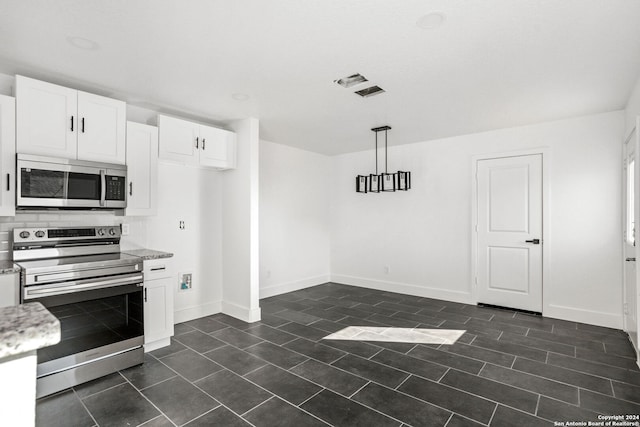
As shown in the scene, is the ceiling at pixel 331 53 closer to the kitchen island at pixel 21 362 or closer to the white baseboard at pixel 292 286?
the kitchen island at pixel 21 362

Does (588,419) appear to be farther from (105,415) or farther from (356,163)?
(356,163)

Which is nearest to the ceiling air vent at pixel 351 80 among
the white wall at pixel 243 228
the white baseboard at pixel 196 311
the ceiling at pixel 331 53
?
the ceiling at pixel 331 53

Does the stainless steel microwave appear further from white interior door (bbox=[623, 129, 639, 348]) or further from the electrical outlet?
white interior door (bbox=[623, 129, 639, 348])

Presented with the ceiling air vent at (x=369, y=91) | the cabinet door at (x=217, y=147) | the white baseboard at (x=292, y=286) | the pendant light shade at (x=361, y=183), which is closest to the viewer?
the ceiling air vent at (x=369, y=91)

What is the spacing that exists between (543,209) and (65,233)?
208 inches

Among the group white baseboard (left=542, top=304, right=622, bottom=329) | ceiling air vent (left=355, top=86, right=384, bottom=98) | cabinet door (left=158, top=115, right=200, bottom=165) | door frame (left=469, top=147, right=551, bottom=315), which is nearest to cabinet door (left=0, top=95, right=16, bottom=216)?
cabinet door (left=158, top=115, right=200, bottom=165)

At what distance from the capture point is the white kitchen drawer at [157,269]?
312 centimetres

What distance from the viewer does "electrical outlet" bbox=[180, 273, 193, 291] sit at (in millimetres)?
4084

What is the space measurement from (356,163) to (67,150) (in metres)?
4.34

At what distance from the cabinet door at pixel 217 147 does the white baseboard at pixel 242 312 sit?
1.75m

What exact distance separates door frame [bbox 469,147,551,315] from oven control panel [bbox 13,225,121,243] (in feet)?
14.7

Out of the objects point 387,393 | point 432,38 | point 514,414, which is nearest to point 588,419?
point 514,414

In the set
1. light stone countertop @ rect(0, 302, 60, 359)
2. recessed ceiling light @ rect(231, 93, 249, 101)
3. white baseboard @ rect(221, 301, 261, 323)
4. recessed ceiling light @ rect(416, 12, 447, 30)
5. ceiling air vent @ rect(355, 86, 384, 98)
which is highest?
recessed ceiling light @ rect(416, 12, 447, 30)

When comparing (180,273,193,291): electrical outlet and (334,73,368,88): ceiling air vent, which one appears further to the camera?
(180,273,193,291): electrical outlet
